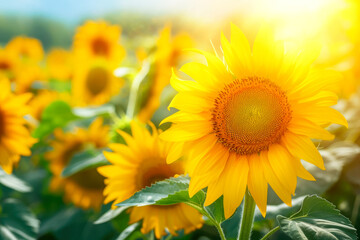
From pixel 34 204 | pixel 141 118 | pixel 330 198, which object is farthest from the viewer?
pixel 34 204

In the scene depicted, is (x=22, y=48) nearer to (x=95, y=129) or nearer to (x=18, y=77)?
(x=18, y=77)

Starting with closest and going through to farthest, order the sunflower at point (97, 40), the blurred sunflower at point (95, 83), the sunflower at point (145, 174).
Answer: the sunflower at point (145, 174) → the blurred sunflower at point (95, 83) → the sunflower at point (97, 40)

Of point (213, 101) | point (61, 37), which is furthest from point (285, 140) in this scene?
point (61, 37)

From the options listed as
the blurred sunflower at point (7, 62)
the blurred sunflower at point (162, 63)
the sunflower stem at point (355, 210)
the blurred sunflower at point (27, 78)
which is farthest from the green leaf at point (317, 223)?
the blurred sunflower at point (7, 62)

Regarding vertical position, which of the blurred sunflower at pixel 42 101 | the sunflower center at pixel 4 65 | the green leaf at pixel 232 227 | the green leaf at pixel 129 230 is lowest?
the sunflower center at pixel 4 65

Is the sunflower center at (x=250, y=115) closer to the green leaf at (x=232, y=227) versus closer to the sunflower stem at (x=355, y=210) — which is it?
the green leaf at (x=232, y=227)

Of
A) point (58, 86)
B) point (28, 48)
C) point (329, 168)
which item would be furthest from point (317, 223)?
point (28, 48)

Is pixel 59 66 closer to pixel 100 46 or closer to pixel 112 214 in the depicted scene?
pixel 100 46
